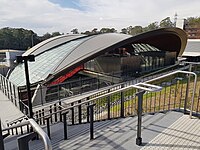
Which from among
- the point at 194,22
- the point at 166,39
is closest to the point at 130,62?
the point at 166,39

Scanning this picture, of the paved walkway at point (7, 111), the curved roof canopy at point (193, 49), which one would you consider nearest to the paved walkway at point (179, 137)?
the paved walkway at point (7, 111)

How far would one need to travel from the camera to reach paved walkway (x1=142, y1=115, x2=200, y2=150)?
2.92 m

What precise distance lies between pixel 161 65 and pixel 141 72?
4828 mm

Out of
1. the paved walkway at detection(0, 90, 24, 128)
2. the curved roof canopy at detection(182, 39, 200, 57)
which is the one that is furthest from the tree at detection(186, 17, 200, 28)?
the paved walkway at detection(0, 90, 24, 128)

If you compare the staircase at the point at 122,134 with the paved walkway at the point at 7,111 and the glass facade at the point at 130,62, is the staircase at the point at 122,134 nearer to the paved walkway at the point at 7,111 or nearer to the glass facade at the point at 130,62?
the paved walkway at the point at 7,111

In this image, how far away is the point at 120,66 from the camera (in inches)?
755

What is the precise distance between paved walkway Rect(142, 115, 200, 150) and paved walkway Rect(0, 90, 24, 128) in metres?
9.04

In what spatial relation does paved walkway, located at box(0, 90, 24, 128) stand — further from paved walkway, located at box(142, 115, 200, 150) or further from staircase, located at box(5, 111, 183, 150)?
paved walkway, located at box(142, 115, 200, 150)

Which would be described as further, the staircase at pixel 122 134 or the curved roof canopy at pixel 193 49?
the curved roof canopy at pixel 193 49

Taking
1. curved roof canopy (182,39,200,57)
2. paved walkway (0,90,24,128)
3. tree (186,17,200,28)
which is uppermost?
tree (186,17,200,28)

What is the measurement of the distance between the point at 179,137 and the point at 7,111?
37.7 ft

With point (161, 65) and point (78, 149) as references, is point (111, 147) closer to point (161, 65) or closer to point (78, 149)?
point (78, 149)

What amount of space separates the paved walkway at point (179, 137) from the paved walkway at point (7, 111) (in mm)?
9036

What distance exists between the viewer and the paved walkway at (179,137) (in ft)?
9.58
